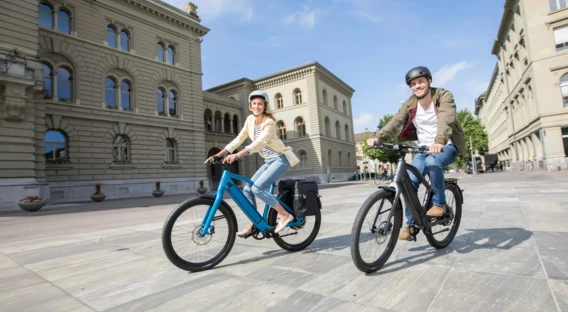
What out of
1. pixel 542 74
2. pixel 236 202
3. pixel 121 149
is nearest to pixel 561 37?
pixel 542 74

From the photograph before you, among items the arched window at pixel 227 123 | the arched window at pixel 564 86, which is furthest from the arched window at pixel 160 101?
the arched window at pixel 564 86

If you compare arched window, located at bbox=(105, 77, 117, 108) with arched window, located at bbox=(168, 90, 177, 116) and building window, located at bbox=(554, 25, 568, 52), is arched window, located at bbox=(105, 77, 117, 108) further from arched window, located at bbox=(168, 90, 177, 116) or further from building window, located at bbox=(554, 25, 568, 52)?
building window, located at bbox=(554, 25, 568, 52)

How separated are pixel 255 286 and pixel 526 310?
1.76 meters

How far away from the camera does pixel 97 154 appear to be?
64.5ft

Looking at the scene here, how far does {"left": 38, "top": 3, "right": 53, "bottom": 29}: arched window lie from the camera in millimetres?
18100

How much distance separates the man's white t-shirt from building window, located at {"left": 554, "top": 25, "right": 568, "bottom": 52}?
34.3 m

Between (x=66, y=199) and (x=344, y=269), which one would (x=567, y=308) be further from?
(x=66, y=199)

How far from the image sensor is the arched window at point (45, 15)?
1810 cm

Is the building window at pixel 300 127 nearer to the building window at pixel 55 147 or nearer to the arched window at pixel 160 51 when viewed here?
the arched window at pixel 160 51

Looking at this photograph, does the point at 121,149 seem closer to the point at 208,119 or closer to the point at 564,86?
the point at 208,119

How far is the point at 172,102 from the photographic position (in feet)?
81.9

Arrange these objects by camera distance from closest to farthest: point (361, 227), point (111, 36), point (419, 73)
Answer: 1. point (361, 227)
2. point (419, 73)
3. point (111, 36)

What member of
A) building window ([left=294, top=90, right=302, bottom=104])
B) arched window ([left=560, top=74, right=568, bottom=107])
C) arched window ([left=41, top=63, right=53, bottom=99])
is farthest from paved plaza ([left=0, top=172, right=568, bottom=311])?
building window ([left=294, top=90, right=302, bottom=104])

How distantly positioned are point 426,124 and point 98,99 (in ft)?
72.6
